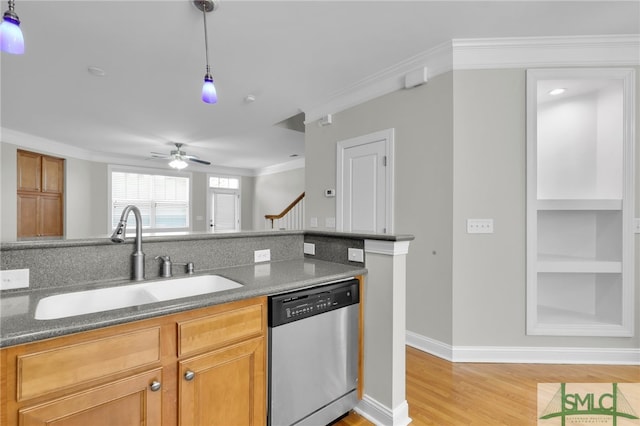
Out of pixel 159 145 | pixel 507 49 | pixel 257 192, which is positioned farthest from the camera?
pixel 257 192

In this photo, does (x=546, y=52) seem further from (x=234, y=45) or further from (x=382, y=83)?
(x=234, y=45)

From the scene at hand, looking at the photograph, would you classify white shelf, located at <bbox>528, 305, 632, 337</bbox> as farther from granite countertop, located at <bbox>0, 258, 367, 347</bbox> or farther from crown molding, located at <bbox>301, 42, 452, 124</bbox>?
crown molding, located at <bbox>301, 42, 452, 124</bbox>

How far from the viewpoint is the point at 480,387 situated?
6.99 feet

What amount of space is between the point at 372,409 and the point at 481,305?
4.57 ft

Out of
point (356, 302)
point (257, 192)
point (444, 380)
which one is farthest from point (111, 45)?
point (257, 192)

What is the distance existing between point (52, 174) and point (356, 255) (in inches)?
278

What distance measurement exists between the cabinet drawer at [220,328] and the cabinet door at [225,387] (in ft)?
0.13

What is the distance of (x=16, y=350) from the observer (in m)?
0.86

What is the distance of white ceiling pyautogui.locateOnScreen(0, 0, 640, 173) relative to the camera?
217 cm

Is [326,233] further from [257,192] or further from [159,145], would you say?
[257,192]

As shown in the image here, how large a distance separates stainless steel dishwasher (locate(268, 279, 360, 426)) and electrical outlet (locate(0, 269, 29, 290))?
1063 millimetres

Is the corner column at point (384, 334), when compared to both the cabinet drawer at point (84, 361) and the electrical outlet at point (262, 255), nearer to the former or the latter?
the electrical outlet at point (262, 255)

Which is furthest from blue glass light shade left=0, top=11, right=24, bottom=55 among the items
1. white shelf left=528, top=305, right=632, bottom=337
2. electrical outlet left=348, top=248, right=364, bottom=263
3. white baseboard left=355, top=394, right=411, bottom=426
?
white shelf left=528, top=305, right=632, bottom=337

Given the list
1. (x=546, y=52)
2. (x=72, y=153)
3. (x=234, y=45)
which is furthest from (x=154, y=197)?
(x=546, y=52)
